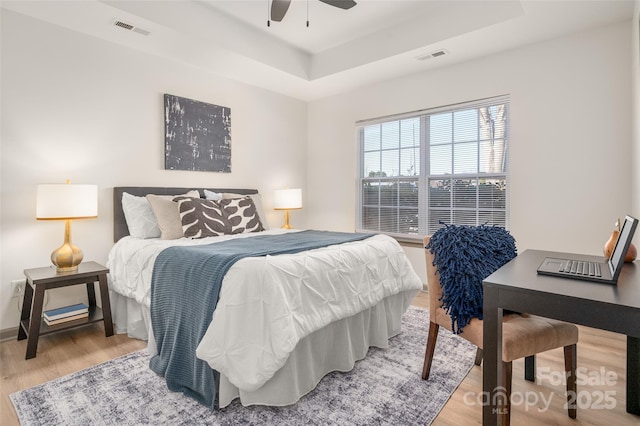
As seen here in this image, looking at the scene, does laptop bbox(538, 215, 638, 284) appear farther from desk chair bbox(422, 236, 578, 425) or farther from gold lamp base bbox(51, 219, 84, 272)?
gold lamp base bbox(51, 219, 84, 272)

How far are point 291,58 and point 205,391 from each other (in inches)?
138

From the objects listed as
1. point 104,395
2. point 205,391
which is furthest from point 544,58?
point 104,395

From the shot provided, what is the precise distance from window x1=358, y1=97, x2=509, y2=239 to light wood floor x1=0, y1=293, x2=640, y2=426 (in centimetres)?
150

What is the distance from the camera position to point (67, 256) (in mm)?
2623

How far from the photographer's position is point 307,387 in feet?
6.21

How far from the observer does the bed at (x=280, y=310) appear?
5.37 ft

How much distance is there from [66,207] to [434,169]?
3525 mm

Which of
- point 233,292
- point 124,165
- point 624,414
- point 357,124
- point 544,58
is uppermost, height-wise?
point 544,58

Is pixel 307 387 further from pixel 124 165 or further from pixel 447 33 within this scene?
pixel 447 33

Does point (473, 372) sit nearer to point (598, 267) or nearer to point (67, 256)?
point (598, 267)

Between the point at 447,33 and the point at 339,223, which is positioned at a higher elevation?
the point at 447,33

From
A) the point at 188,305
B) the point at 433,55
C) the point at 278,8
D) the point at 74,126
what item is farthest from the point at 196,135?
the point at 433,55

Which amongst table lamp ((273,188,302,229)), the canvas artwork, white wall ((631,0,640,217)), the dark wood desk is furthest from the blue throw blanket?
white wall ((631,0,640,217))

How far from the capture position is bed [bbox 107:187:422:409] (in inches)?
64.5
